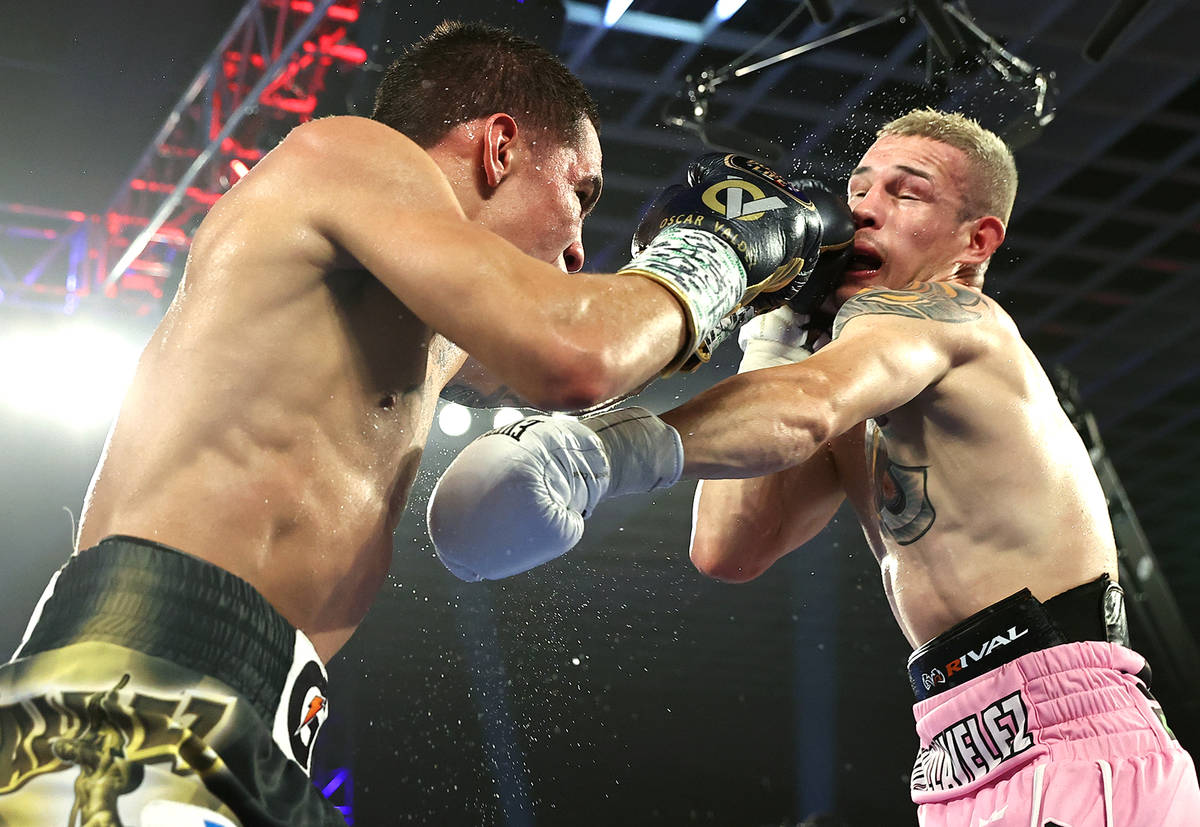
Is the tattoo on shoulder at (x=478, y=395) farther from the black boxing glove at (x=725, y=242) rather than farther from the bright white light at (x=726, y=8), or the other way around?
the bright white light at (x=726, y=8)

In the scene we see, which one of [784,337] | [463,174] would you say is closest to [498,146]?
[463,174]

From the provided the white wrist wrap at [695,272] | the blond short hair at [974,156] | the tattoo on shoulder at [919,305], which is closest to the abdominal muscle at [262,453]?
the white wrist wrap at [695,272]

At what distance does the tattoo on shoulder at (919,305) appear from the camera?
6.13 ft

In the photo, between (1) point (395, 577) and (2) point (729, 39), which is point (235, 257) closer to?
(2) point (729, 39)

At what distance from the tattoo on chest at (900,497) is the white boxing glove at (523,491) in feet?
2.22

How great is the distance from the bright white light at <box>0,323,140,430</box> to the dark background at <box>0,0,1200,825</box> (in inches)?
3.4

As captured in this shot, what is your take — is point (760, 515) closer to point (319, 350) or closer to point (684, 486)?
point (319, 350)

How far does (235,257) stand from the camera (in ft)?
4.43

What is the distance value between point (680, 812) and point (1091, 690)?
9283mm

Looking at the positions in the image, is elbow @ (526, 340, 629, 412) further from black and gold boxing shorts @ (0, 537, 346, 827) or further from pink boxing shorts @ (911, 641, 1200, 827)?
pink boxing shorts @ (911, 641, 1200, 827)

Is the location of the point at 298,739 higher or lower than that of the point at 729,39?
lower

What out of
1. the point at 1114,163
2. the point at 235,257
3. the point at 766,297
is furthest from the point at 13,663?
the point at 1114,163

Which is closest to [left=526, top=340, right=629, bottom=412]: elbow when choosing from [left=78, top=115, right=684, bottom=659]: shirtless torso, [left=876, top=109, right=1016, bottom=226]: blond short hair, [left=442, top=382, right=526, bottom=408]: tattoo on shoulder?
[left=78, top=115, right=684, bottom=659]: shirtless torso

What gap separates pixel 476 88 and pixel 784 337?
91cm
